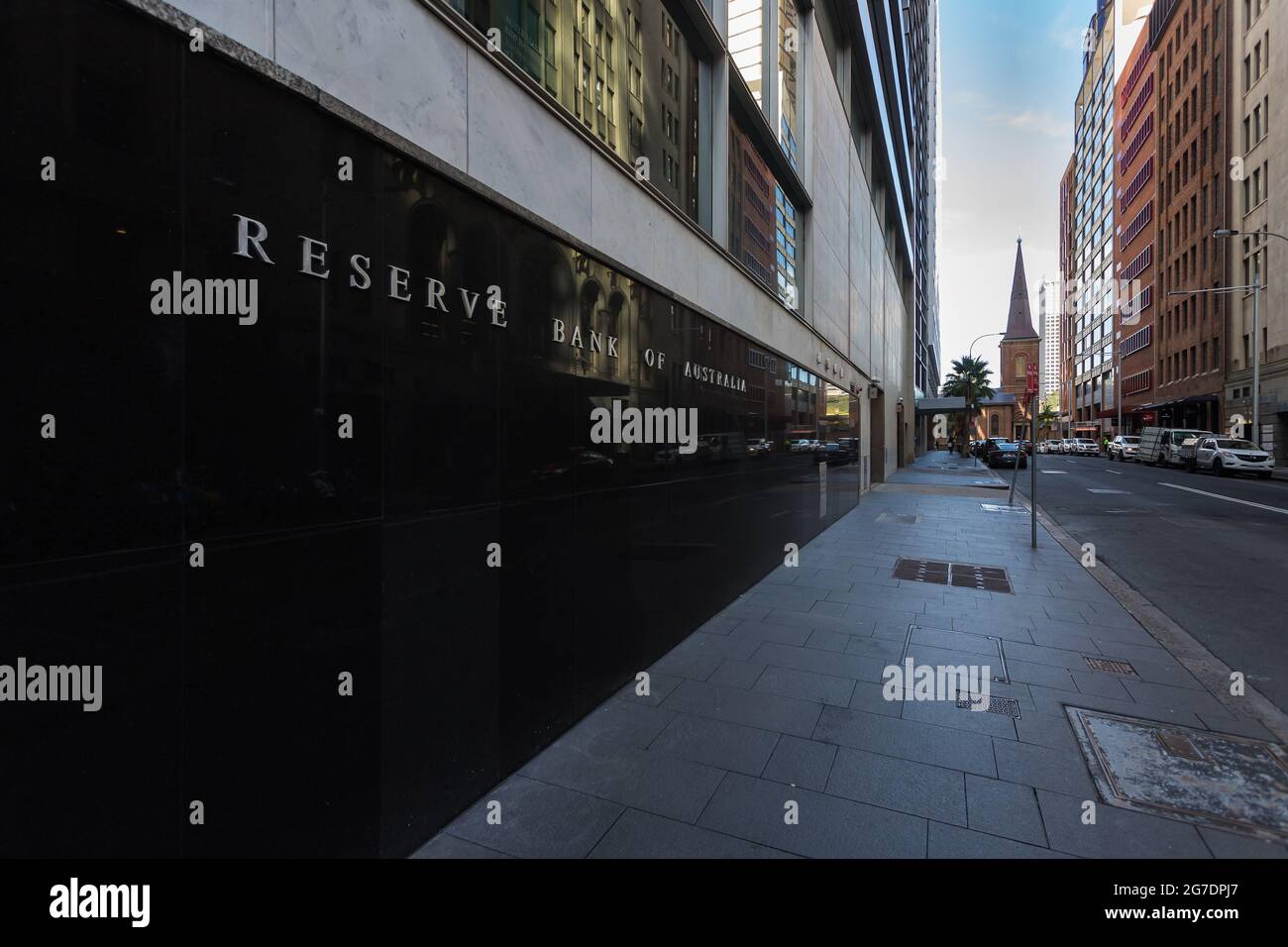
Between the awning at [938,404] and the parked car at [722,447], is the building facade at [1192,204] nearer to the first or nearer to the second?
the awning at [938,404]

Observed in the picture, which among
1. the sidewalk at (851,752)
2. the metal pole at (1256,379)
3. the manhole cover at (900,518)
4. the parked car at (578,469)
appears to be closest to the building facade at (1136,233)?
the metal pole at (1256,379)

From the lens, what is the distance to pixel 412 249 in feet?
9.84

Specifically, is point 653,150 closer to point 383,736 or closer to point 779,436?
point 779,436

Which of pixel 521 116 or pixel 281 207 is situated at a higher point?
pixel 521 116

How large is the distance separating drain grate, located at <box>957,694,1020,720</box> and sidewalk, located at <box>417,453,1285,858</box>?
0.09 m

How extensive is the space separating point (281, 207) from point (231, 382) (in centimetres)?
75

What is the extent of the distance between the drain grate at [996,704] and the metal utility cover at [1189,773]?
352 mm

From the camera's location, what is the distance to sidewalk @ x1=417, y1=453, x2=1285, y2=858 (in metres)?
3.05

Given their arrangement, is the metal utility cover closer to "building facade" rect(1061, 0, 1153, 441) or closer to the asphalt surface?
the asphalt surface

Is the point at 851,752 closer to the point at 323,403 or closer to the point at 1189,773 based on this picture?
the point at 1189,773

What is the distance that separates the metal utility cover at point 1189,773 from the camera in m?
3.17
